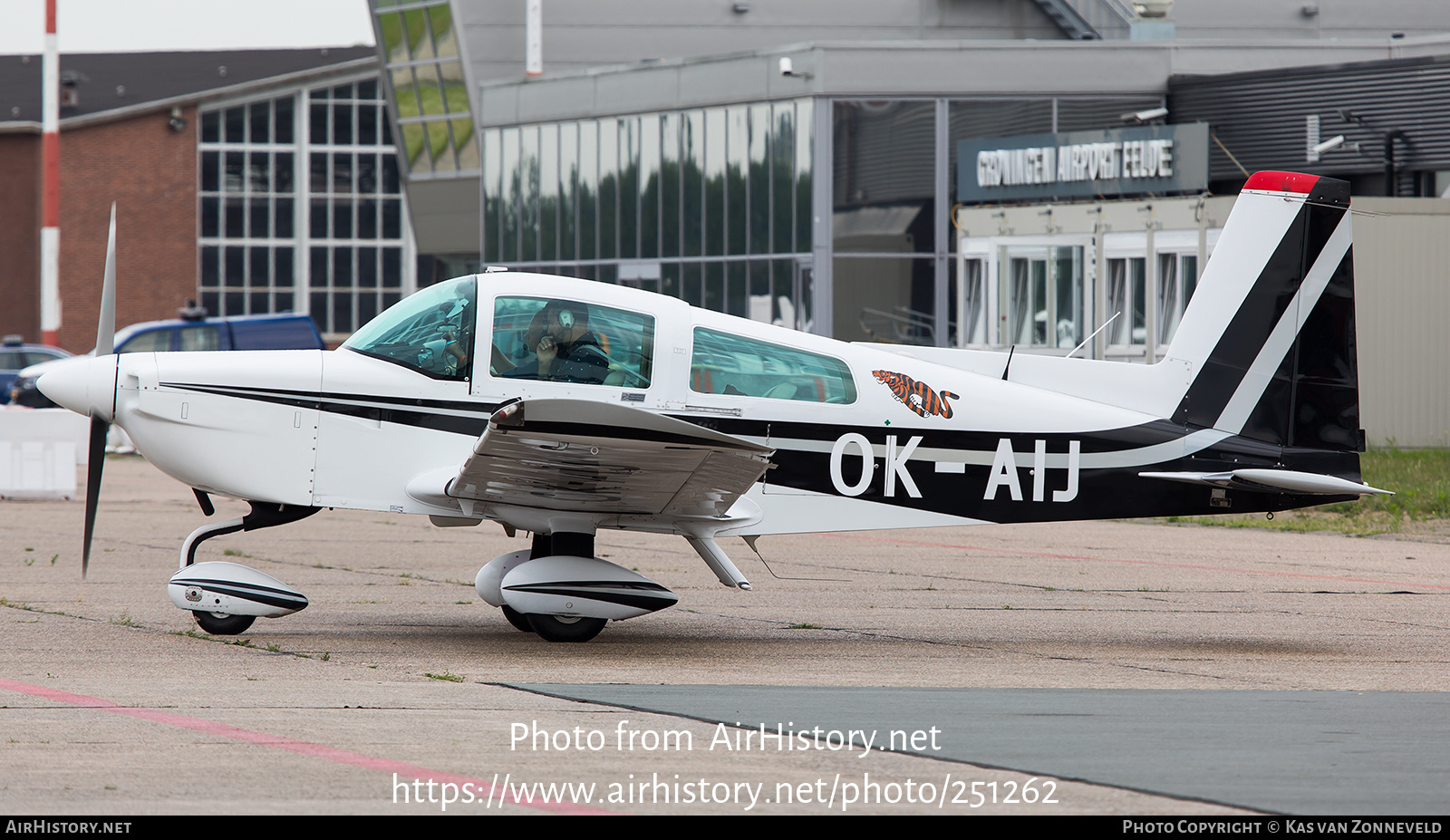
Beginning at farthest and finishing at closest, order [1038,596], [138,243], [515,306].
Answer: [138,243] < [1038,596] < [515,306]

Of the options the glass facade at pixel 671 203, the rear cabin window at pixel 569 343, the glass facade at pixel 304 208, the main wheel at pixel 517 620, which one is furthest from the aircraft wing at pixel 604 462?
the glass facade at pixel 304 208

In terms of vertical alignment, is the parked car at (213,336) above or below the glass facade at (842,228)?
below

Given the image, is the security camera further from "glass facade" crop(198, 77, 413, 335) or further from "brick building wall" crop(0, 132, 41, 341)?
"brick building wall" crop(0, 132, 41, 341)

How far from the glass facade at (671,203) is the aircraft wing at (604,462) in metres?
24.3

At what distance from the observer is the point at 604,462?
338 inches

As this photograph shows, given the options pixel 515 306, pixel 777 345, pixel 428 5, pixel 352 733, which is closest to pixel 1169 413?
pixel 777 345

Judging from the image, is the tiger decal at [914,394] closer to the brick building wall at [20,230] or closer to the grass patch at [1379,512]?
the grass patch at [1379,512]

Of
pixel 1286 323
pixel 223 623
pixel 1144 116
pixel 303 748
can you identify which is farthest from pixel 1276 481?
pixel 1144 116

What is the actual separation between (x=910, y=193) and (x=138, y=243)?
112 ft

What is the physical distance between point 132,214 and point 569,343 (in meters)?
52.0

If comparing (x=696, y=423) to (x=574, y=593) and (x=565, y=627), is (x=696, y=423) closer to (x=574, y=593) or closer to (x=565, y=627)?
(x=574, y=593)

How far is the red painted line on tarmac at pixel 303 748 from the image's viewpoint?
5.61 m

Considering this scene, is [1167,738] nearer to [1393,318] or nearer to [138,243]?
[1393,318]

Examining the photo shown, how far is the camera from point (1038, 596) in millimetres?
12070
